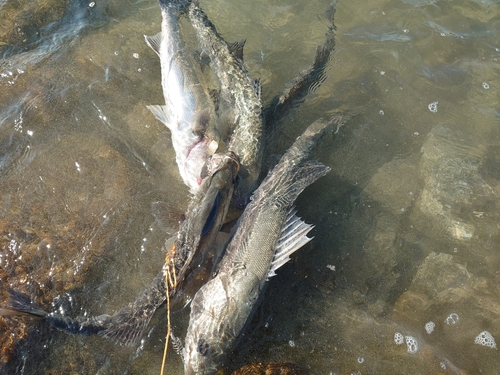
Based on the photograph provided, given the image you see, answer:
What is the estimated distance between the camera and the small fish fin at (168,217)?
478 cm

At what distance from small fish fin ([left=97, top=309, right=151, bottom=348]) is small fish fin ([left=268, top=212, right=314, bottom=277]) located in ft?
4.69

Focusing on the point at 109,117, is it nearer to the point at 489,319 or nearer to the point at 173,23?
the point at 173,23

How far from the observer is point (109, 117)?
6.16 m

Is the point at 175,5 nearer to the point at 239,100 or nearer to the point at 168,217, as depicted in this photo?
the point at 239,100

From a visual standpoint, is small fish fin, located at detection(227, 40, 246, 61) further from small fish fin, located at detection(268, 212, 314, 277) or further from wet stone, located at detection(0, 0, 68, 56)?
wet stone, located at detection(0, 0, 68, 56)

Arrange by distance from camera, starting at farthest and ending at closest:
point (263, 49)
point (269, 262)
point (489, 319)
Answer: point (263, 49), point (489, 319), point (269, 262)

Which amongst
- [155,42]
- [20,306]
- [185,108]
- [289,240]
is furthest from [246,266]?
[155,42]

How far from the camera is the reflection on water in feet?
15.3

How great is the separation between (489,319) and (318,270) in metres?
2.16

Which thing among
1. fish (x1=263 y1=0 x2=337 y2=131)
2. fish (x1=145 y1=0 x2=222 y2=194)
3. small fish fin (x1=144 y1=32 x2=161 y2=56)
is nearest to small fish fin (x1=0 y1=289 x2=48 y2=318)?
fish (x1=145 y1=0 x2=222 y2=194)

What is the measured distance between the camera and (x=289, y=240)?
468 centimetres

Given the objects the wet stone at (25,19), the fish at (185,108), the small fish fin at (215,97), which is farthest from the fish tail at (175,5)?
the wet stone at (25,19)

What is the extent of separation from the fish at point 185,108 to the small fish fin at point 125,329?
1.78 meters

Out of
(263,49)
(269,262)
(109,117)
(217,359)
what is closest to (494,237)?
(269,262)
